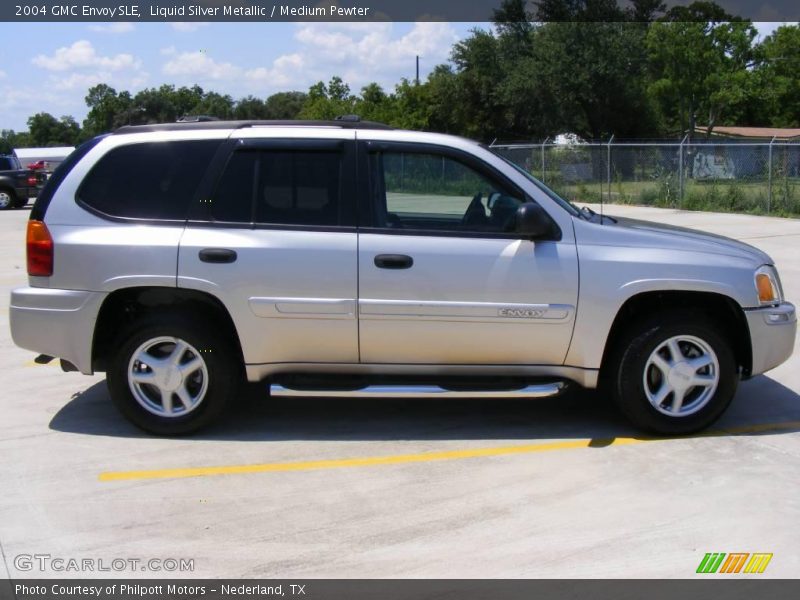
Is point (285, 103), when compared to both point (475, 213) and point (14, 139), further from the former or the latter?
point (475, 213)

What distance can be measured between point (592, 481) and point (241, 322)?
7.45ft

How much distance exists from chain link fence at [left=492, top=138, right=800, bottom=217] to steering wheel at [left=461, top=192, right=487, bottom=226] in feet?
51.0

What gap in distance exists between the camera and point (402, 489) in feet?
15.6

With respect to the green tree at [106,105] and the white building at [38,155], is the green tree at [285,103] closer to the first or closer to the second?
the green tree at [106,105]

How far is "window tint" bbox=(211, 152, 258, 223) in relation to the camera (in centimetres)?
546

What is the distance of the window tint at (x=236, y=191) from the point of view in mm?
5461

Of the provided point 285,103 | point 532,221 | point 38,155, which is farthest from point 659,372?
point 285,103

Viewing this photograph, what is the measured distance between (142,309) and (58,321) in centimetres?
50

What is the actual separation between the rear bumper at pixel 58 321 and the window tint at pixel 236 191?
890mm

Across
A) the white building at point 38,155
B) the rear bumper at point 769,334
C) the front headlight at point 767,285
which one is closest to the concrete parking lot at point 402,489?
the rear bumper at point 769,334

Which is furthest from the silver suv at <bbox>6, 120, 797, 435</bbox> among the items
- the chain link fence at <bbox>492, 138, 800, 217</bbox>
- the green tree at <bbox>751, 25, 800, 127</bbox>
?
the green tree at <bbox>751, 25, 800, 127</bbox>

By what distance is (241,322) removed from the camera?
538cm

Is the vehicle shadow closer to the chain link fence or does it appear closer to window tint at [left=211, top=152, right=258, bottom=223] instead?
window tint at [left=211, top=152, right=258, bottom=223]
